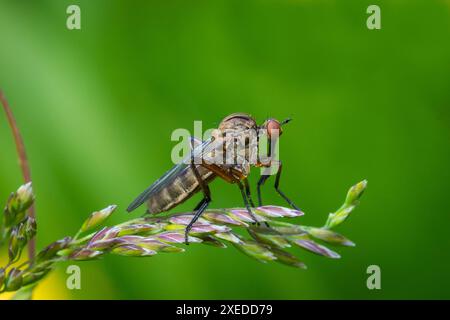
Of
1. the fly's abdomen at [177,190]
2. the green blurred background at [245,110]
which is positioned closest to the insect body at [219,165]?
the fly's abdomen at [177,190]

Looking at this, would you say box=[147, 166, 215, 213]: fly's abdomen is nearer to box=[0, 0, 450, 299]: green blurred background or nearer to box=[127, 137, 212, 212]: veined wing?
Result: box=[127, 137, 212, 212]: veined wing

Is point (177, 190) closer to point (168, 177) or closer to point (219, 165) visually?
point (168, 177)

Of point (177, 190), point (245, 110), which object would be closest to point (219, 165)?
point (177, 190)

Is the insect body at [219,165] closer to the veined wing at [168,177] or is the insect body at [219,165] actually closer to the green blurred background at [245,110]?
the veined wing at [168,177]

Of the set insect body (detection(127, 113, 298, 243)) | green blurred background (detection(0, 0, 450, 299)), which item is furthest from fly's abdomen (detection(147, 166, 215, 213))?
green blurred background (detection(0, 0, 450, 299))
